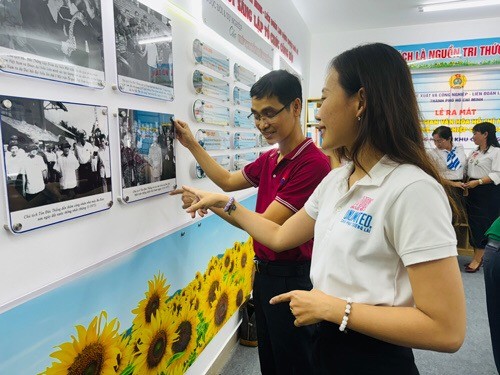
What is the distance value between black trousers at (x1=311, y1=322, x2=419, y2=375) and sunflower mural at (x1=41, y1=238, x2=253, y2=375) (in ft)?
2.31

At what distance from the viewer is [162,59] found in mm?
1315

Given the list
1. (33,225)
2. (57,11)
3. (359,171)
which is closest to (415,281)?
(359,171)

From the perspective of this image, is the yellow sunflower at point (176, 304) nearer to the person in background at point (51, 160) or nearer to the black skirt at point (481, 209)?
the person in background at point (51, 160)

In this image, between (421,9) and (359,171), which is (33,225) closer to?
(359,171)

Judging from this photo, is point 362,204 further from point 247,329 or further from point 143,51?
point 247,329

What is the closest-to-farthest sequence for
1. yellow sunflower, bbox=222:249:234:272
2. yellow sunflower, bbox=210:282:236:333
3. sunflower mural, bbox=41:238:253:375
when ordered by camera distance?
sunflower mural, bbox=41:238:253:375 < yellow sunflower, bbox=210:282:236:333 < yellow sunflower, bbox=222:249:234:272

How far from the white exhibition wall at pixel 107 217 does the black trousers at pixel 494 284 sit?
1.39m

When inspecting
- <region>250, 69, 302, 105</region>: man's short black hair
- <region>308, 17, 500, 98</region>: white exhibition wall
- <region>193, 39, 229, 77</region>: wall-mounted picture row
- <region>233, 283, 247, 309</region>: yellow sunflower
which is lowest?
<region>233, 283, 247, 309</region>: yellow sunflower

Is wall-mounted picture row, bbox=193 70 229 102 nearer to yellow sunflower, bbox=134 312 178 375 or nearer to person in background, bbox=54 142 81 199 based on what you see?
person in background, bbox=54 142 81 199

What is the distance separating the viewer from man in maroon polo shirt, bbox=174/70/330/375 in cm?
137

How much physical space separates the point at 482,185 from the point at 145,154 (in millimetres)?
4036

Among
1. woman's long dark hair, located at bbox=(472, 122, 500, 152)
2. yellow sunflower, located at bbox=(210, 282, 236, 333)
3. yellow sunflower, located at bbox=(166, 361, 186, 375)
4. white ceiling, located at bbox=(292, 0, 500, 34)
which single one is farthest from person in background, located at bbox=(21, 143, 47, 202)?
woman's long dark hair, located at bbox=(472, 122, 500, 152)

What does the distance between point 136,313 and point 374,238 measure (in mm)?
936

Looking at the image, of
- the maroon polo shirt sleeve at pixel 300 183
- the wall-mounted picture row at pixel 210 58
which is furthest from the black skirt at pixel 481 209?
the wall-mounted picture row at pixel 210 58
